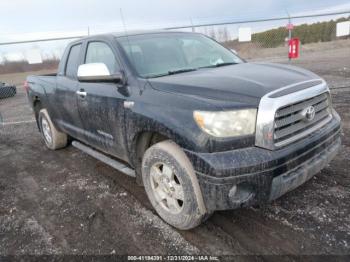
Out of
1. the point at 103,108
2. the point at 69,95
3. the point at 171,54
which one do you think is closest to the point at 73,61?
the point at 69,95

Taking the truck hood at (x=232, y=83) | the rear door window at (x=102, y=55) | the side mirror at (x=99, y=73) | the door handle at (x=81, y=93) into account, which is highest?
the rear door window at (x=102, y=55)

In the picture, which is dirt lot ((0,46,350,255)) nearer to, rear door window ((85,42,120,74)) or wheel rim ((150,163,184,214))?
wheel rim ((150,163,184,214))

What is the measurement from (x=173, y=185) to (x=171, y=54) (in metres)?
1.54

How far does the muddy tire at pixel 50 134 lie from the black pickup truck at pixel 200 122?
1.69 metres

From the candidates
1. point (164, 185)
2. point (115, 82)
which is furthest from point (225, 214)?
point (115, 82)

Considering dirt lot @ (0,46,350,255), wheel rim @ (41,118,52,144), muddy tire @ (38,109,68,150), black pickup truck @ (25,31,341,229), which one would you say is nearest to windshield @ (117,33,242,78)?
black pickup truck @ (25,31,341,229)

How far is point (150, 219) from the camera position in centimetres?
301

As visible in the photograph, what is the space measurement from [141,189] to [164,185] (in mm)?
887

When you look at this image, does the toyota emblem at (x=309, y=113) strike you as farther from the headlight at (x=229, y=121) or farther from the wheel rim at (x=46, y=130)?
the wheel rim at (x=46, y=130)

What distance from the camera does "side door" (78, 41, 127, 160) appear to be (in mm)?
3133

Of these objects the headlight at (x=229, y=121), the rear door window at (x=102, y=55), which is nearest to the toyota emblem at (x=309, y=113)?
the headlight at (x=229, y=121)

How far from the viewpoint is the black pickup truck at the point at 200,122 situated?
7.47ft

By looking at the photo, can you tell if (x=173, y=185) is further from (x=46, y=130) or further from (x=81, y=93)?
(x=46, y=130)

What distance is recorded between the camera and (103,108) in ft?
10.9
